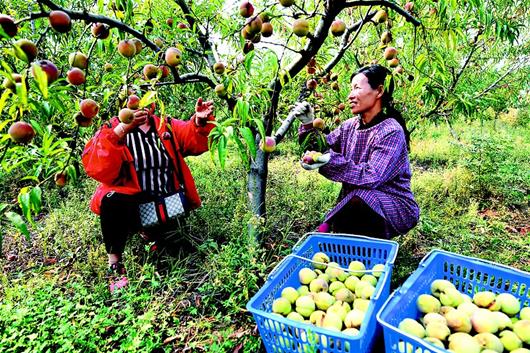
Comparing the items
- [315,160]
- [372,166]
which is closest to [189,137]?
[315,160]

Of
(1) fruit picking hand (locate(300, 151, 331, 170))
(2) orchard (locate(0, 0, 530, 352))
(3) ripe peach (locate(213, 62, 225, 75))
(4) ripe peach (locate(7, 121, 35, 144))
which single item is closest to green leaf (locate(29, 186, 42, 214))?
(2) orchard (locate(0, 0, 530, 352))

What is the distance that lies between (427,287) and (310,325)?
0.64m

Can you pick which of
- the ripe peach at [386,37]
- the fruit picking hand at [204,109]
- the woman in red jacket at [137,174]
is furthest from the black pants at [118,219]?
the ripe peach at [386,37]

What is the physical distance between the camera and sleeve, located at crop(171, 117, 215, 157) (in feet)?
7.34

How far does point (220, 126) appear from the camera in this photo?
104 centimetres

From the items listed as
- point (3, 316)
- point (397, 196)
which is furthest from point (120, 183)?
point (397, 196)

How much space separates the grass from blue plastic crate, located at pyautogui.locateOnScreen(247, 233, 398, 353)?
25cm

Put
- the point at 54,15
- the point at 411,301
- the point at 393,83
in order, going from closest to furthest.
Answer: the point at 54,15, the point at 411,301, the point at 393,83

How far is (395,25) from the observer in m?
2.19

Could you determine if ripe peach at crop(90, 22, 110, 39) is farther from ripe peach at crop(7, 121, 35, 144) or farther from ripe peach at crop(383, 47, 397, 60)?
ripe peach at crop(383, 47, 397, 60)

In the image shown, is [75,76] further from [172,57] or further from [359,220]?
[359,220]

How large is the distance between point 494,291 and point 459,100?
1.05m

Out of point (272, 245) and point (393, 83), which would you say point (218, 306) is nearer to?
point (272, 245)

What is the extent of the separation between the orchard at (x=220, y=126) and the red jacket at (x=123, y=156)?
16 centimetres
